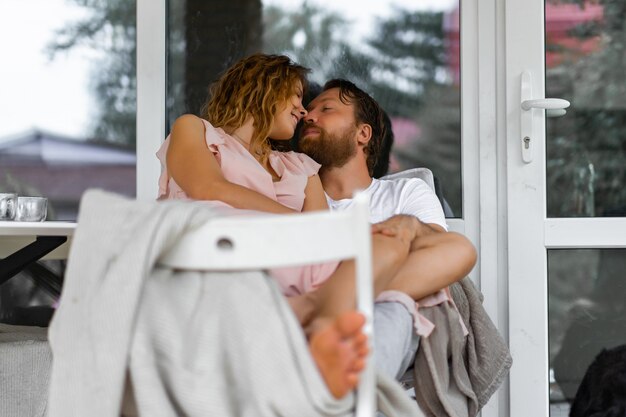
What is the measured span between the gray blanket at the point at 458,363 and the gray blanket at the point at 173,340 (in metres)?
0.79

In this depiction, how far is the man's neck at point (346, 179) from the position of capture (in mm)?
3094

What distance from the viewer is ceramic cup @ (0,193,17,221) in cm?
273

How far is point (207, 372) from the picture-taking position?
154 cm

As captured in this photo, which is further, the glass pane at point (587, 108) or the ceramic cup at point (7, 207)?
the glass pane at point (587, 108)

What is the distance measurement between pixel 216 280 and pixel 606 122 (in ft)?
6.19

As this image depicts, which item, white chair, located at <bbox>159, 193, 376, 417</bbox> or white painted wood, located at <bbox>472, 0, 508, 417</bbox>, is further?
white painted wood, located at <bbox>472, 0, 508, 417</bbox>

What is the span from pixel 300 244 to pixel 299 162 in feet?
4.72

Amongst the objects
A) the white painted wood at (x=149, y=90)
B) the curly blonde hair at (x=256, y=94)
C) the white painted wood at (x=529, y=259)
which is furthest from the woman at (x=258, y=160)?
the white painted wood at (x=529, y=259)

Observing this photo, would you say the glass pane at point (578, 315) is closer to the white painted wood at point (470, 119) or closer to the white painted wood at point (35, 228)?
the white painted wood at point (470, 119)

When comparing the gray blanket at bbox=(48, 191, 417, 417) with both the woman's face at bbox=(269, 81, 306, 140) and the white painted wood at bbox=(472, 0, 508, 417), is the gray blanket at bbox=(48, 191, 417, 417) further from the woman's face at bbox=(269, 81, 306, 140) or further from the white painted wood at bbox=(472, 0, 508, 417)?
the white painted wood at bbox=(472, 0, 508, 417)

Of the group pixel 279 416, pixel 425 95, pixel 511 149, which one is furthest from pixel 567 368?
pixel 279 416

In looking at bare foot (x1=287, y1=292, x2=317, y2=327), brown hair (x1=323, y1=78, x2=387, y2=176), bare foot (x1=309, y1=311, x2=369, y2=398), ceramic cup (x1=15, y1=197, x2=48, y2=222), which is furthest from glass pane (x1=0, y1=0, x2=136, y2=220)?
bare foot (x1=309, y1=311, x2=369, y2=398)

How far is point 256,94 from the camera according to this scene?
114 inches

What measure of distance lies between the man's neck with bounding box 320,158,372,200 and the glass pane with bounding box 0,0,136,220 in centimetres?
67
